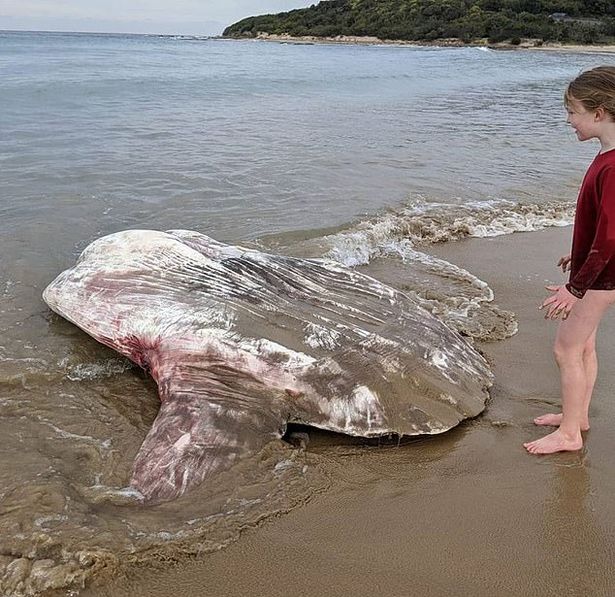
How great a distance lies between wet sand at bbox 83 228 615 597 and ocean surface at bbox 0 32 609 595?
183 millimetres

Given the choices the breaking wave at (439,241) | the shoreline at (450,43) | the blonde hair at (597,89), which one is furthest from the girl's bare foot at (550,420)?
the shoreline at (450,43)

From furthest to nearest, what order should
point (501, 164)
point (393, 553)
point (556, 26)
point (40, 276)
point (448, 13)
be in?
1. point (448, 13)
2. point (556, 26)
3. point (501, 164)
4. point (40, 276)
5. point (393, 553)

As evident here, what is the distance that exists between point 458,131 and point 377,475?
12.7m

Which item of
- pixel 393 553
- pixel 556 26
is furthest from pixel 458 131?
pixel 556 26

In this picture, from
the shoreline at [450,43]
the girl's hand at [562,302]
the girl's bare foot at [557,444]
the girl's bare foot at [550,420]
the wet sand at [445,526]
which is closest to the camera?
the wet sand at [445,526]

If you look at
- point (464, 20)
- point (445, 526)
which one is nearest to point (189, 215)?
point (445, 526)

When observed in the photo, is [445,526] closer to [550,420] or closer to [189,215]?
[550,420]

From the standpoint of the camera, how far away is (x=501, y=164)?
1142 centimetres

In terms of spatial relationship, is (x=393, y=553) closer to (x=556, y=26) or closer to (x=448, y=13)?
(x=556, y=26)

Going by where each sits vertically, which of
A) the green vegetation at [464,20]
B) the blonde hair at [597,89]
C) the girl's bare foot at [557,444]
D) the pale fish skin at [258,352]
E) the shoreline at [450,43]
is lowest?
the girl's bare foot at [557,444]

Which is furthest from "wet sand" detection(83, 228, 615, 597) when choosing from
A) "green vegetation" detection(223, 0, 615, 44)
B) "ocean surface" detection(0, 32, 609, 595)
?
"green vegetation" detection(223, 0, 615, 44)

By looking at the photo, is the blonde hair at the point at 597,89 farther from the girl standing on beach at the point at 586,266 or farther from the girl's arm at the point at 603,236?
the girl's arm at the point at 603,236

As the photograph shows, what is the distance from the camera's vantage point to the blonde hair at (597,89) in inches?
119

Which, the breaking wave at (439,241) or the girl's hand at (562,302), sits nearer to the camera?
the girl's hand at (562,302)
